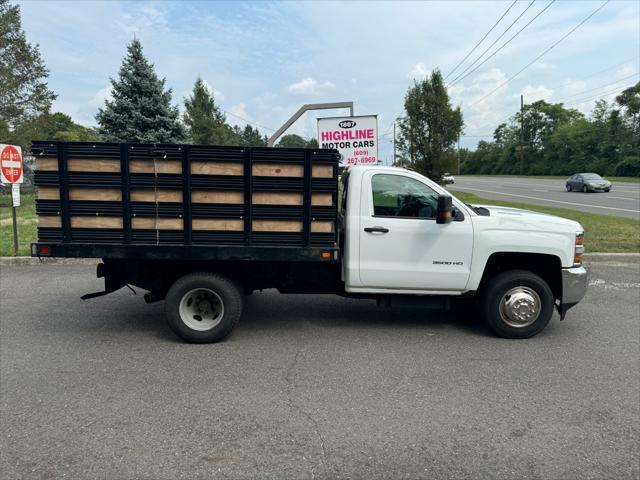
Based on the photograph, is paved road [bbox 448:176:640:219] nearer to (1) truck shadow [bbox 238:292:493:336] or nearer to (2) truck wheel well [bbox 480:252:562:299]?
(2) truck wheel well [bbox 480:252:562:299]

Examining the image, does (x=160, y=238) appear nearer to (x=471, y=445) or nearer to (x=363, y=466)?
(x=363, y=466)

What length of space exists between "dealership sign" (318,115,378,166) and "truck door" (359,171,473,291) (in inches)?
232

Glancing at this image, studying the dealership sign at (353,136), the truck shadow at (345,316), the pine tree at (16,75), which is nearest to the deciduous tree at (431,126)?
the dealership sign at (353,136)

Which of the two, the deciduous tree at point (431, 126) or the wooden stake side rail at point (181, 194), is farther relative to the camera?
the deciduous tree at point (431, 126)

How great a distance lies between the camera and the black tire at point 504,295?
16.8ft

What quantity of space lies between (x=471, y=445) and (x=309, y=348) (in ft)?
6.86

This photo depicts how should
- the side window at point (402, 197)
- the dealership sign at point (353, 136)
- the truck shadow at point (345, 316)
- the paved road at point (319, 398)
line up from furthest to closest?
the dealership sign at point (353, 136)
the truck shadow at point (345, 316)
the side window at point (402, 197)
the paved road at point (319, 398)

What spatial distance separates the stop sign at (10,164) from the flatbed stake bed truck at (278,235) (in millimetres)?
5614

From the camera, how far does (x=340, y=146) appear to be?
11.1 m

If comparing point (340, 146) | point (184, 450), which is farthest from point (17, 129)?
A: point (184, 450)

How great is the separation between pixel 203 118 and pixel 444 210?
2790cm

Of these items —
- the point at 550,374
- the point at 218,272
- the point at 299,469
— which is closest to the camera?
the point at 299,469

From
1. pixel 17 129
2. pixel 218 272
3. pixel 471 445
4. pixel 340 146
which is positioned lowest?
pixel 471 445

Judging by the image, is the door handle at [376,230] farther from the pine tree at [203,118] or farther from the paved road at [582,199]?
the pine tree at [203,118]
